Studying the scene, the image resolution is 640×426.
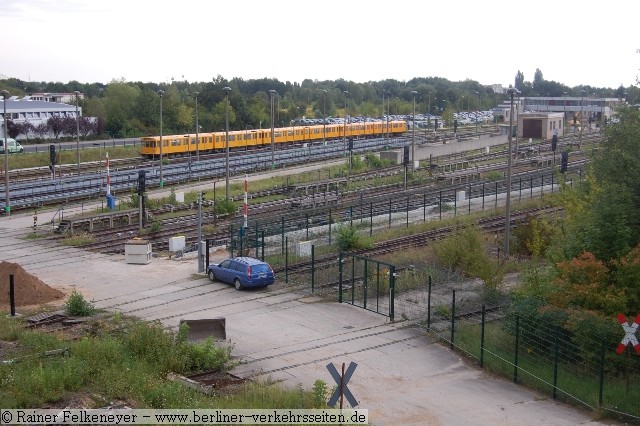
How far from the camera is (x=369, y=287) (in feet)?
90.1

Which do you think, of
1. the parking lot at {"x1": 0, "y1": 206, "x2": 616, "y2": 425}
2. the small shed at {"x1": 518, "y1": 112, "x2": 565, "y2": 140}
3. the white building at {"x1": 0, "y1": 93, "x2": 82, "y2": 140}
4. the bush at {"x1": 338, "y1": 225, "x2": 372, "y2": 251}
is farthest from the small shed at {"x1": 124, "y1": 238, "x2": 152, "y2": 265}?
the small shed at {"x1": 518, "y1": 112, "x2": 565, "y2": 140}

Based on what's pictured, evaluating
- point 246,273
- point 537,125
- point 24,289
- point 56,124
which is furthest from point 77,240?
point 537,125

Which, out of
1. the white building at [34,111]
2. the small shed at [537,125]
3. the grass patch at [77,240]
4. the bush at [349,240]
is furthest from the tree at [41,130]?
the bush at [349,240]

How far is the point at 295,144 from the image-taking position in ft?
302

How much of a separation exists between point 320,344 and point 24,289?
36.4ft

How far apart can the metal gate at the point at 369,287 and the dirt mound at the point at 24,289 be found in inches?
382

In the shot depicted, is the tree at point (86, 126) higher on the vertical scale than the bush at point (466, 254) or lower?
higher

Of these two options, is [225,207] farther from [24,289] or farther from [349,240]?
[24,289]

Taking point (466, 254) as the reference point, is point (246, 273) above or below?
below

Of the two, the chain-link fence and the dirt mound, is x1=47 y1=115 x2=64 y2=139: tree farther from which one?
the chain-link fence

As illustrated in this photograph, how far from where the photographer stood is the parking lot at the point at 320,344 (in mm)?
18031

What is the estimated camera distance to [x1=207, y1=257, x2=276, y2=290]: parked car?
28609 mm

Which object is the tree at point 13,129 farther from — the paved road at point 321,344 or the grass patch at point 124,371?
the grass patch at point 124,371

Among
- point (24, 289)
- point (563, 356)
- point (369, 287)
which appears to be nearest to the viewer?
point (563, 356)
